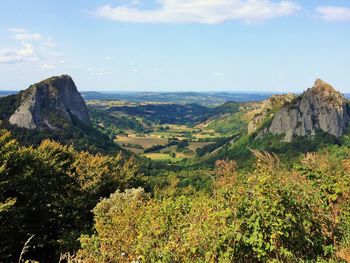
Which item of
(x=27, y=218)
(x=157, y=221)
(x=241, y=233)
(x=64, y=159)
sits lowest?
(x=27, y=218)

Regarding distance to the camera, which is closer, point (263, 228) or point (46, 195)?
point (263, 228)

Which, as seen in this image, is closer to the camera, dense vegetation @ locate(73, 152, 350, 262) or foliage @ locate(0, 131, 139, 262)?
dense vegetation @ locate(73, 152, 350, 262)

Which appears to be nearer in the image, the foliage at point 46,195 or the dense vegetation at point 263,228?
the dense vegetation at point 263,228

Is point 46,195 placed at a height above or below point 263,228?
below

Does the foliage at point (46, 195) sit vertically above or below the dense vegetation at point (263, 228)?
below

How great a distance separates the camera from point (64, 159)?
51.4 meters

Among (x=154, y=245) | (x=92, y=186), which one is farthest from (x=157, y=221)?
(x=92, y=186)

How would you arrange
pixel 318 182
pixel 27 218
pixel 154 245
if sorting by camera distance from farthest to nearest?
pixel 27 218 < pixel 318 182 < pixel 154 245

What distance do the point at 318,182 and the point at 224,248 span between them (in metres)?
6.71

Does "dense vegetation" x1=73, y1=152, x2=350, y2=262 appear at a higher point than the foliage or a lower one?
higher

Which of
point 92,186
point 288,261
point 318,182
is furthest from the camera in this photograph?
point 92,186

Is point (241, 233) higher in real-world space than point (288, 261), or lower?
higher

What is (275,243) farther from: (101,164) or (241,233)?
(101,164)

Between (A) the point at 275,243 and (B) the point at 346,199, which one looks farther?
(B) the point at 346,199
